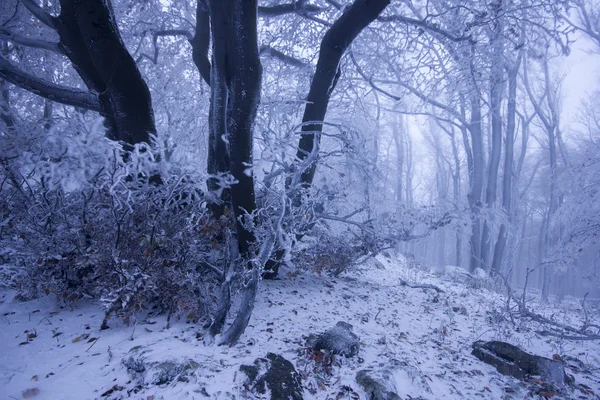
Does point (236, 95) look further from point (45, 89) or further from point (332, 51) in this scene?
point (45, 89)

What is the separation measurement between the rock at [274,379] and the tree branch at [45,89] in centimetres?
393

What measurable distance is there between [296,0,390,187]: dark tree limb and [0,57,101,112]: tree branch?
3.01 meters

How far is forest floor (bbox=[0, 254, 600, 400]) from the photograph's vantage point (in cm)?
216

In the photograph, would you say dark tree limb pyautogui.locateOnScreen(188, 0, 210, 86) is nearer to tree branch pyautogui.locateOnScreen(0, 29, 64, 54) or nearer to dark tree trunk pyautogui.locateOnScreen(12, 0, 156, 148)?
dark tree trunk pyautogui.locateOnScreen(12, 0, 156, 148)

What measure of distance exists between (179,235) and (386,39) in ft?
17.0

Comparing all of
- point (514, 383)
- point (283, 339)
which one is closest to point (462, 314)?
point (514, 383)

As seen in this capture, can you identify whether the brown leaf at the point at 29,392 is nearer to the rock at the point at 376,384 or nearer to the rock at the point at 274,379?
the rock at the point at 274,379

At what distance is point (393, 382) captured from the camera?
2.53 meters

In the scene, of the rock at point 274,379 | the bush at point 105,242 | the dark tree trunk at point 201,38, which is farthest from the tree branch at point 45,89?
the rock at point 274,379

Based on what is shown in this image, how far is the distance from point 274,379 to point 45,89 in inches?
184

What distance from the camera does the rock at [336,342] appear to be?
2.88m

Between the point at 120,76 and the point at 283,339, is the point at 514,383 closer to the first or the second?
the point at 283,339

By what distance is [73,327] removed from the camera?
2.83m

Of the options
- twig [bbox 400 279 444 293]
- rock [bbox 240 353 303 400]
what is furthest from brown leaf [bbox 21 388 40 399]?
twig [bbox 400 279 444 293]
